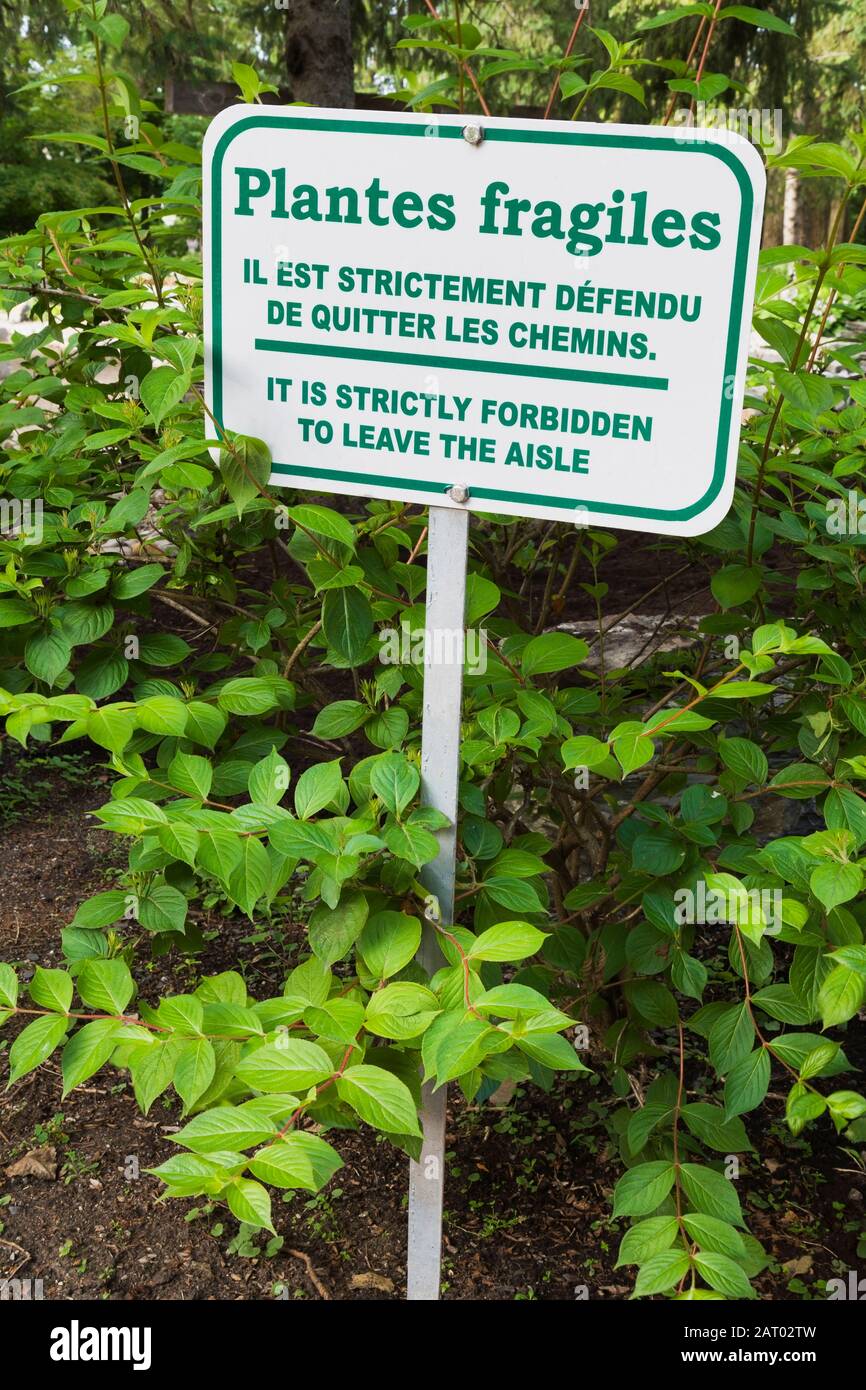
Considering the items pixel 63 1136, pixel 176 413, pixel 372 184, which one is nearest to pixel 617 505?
pixel 372 184

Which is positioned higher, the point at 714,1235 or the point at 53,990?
the point at 53,990

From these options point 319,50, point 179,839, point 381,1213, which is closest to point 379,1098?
point 179,839

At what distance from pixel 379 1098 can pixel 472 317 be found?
0.92 meters

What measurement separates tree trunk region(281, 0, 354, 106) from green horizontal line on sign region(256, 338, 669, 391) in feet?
14.0

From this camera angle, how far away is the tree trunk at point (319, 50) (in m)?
5.24

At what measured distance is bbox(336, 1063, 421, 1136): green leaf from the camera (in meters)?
1.25

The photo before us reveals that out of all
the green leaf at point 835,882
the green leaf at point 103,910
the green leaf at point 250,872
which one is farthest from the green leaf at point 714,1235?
the green leaf at point 103,910

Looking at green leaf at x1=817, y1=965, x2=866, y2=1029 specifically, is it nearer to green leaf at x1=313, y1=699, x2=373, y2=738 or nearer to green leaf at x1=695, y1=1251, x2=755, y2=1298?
green leaf at x1=695, y1=1251, x2=755, y2=1298

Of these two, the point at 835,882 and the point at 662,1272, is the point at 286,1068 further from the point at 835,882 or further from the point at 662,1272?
the point at 835,882

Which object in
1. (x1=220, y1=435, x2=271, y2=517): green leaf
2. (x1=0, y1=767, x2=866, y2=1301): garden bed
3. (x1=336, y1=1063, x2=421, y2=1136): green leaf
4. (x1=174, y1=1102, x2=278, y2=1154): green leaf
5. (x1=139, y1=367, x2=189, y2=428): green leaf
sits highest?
(x1=139, y1=367, x2=189, y2=428): green leaf

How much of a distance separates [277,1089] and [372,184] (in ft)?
3.51

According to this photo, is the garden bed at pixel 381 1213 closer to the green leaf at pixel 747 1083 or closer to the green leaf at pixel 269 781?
the green leaf at pixel 747 1083

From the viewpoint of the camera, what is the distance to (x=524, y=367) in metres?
1.43

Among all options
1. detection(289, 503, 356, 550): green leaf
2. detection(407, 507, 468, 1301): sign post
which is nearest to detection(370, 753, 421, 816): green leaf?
detection(407, 507, 468, 1301): sign post
